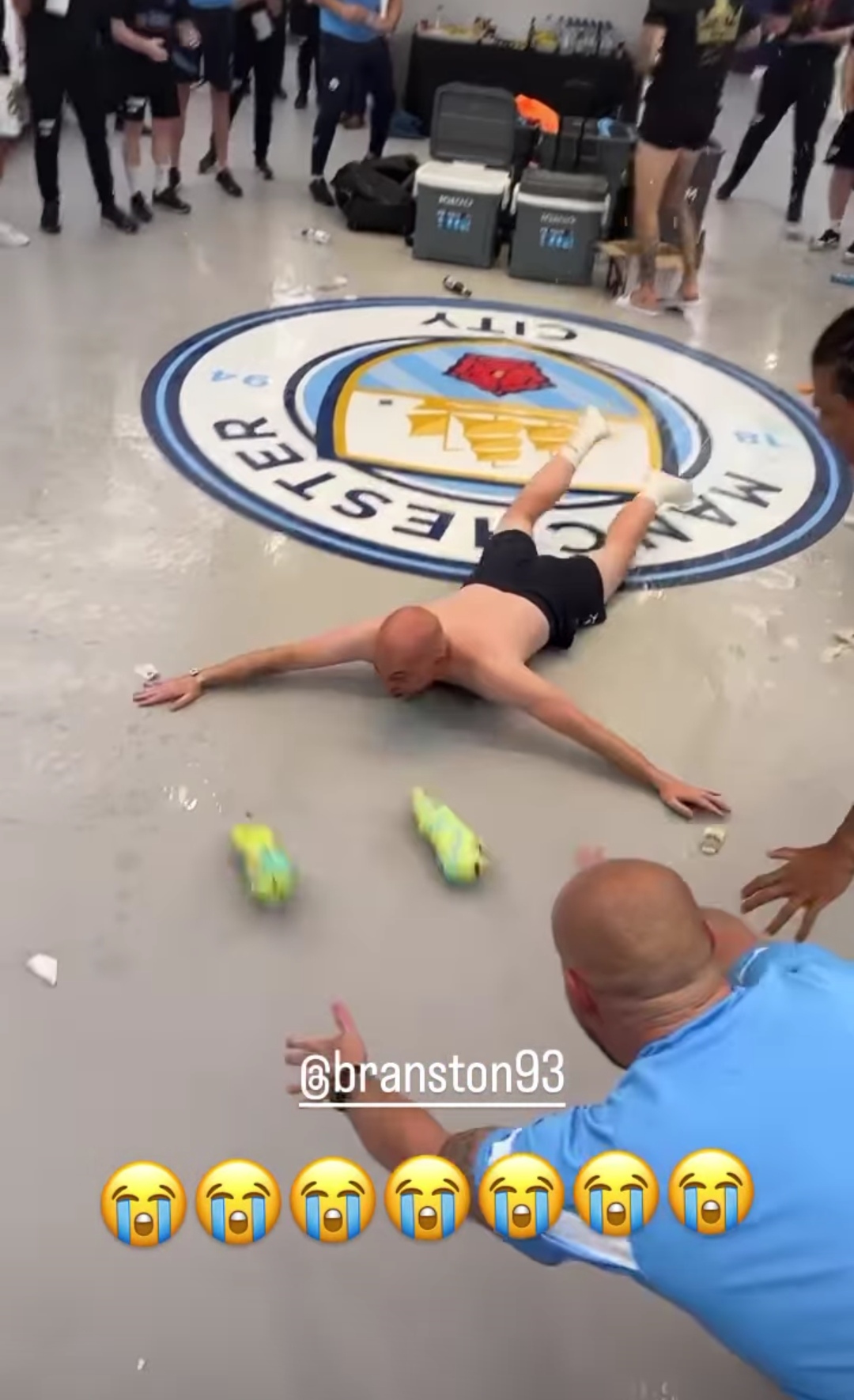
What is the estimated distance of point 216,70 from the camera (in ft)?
17.1

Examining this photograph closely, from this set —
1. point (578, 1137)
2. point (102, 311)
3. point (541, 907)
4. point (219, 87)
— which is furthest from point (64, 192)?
point (578, 1137)

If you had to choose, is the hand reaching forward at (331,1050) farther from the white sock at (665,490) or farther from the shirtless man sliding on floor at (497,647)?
the white sock at (665,490)

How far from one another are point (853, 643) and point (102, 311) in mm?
2856

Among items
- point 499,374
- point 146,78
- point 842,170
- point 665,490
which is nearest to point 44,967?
point 665,490

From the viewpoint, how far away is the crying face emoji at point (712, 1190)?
2.89 feet

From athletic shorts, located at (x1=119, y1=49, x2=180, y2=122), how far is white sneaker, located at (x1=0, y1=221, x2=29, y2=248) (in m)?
0.72

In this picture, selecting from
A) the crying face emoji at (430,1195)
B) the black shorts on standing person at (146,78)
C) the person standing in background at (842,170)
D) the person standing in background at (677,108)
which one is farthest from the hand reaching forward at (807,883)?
the person standing in background at (842,170)

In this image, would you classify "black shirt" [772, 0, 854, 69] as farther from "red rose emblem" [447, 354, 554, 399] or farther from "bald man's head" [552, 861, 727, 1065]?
"bald man's head" [552, 861, 727, 1065]

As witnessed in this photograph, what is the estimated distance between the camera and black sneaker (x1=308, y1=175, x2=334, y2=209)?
18.3 ft

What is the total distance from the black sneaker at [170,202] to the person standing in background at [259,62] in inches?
25.3

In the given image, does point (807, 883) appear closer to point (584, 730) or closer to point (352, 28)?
point (584, 730)

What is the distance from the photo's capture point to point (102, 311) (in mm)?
4098

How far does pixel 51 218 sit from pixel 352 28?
1.67 metres

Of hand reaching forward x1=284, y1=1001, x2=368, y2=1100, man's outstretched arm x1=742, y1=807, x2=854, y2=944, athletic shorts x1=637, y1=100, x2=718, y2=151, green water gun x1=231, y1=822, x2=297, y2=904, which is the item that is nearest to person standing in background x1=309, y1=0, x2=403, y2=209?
athletic shorts x1=637, y1=100, x2=718, y2=151
